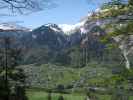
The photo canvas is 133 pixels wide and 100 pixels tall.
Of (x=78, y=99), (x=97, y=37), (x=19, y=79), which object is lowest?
(x=78, y=99)

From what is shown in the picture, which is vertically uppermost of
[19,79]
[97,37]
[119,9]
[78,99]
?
[119,9]

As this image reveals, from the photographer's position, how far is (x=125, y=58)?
37.2ft

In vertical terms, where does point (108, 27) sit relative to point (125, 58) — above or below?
above

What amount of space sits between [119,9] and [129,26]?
0.63 m

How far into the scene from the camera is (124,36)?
35.5 feet

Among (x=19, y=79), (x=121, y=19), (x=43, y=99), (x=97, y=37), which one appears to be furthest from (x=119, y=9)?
(x=43, y=99)

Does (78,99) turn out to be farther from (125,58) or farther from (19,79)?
(125,58)

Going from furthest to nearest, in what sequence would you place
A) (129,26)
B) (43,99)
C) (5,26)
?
(43,99), (129,26), (5,26)

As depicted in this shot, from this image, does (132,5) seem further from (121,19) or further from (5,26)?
(5,26)

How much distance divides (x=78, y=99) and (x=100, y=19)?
13615 cm

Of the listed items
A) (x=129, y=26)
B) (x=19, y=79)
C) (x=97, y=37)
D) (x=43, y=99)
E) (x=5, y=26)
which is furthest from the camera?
(x=43, y=99)

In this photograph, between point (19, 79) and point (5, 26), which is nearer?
point (5, 26)

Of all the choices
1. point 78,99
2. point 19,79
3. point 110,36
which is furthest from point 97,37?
point 78,99

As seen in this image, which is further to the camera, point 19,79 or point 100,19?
point 19,79
